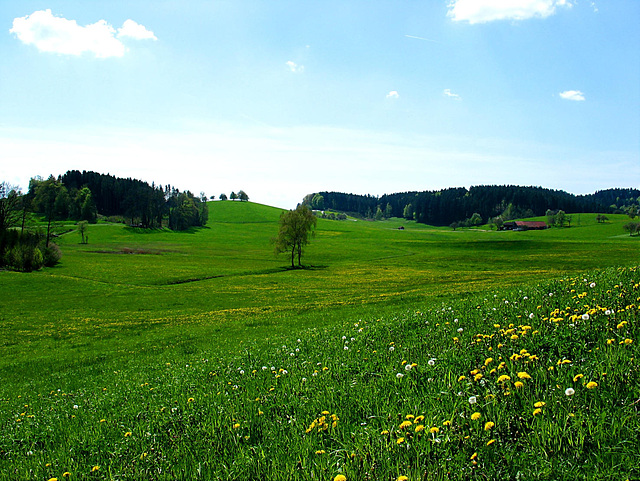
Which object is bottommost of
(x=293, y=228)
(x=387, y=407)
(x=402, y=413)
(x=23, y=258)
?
(x=23, y=258)

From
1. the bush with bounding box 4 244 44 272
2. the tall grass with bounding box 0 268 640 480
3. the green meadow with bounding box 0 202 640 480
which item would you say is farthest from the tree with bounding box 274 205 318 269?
the tall grass with bounding box 0 268 640 480

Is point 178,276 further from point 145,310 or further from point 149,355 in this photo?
point 149,355

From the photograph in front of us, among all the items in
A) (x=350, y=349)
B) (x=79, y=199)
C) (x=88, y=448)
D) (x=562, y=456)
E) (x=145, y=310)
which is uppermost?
(x=79, y=199)

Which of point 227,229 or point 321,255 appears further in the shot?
point 227,229

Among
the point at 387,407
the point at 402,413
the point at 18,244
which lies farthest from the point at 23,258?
the point at 402,413

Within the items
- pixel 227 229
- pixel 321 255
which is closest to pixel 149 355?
pixel 321 255

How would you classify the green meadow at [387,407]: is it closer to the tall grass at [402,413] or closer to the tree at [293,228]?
the tall grass at [402,413]

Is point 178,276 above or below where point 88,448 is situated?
below

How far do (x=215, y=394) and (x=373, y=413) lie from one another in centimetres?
390

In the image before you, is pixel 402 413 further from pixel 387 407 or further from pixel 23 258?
pixel 23 258

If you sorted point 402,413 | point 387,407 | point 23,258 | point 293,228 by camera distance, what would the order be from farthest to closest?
point 293,228, point 23,258, point 387,407, point 402,413

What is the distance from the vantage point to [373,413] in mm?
5918

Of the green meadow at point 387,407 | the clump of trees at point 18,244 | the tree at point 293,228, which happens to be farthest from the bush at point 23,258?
the green meadow at point 387,407

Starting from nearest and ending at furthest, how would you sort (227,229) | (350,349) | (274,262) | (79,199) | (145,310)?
(350,349) → (145,310) → (274,262) → (79,199) → (227,229)
